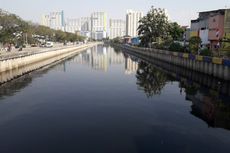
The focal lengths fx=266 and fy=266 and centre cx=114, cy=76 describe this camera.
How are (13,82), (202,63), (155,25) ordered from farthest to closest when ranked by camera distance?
(155,25), (202,63), (13,82)

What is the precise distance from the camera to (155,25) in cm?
10600

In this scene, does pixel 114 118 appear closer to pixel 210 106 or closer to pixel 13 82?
pixel 210 106

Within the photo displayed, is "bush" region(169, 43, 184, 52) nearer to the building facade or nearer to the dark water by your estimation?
the building facade

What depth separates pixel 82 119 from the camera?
840 inches

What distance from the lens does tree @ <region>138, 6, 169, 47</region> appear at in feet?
346

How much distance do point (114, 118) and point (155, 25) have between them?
3506 inches

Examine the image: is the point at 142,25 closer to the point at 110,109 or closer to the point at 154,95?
the point at 154,95

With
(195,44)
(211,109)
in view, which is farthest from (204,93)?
(195,44)

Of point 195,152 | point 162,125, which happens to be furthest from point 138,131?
point 195,152

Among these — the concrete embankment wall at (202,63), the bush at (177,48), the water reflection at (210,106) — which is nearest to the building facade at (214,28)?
the bush at (177,48)

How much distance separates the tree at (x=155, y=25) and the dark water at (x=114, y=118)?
233ft

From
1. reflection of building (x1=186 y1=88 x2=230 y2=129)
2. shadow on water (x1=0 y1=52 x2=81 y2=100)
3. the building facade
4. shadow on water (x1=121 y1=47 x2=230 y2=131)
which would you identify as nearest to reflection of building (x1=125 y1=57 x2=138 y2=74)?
shadow on water (x1=121 y1=47 x2=230 y2=131)

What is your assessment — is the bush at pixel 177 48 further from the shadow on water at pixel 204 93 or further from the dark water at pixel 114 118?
the dark water at pixel 114 118

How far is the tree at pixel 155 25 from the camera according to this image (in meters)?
105
